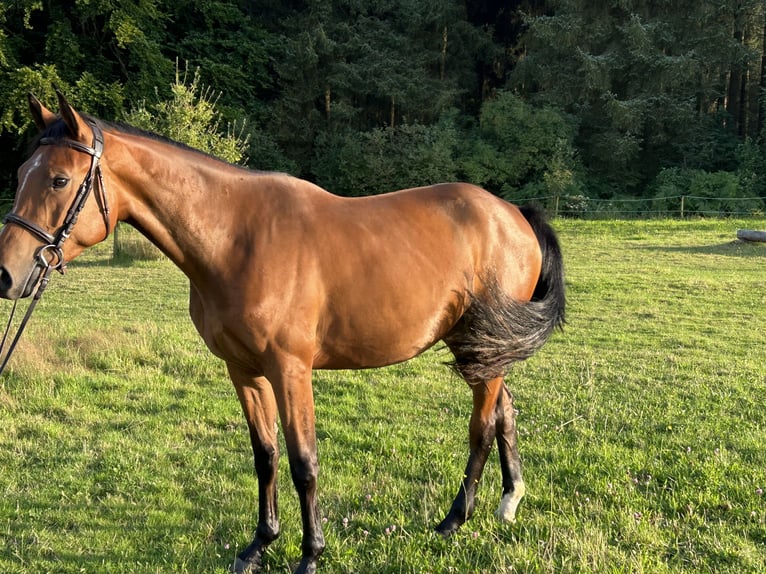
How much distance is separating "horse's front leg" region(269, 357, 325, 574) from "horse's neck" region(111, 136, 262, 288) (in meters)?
0.63

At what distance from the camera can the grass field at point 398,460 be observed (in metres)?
3.11

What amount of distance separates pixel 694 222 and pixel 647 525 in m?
19.6

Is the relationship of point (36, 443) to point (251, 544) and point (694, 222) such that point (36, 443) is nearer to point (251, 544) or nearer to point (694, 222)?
point (251, 544)

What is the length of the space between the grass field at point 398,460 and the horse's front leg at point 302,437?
0.17m

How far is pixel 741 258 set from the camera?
14203mm

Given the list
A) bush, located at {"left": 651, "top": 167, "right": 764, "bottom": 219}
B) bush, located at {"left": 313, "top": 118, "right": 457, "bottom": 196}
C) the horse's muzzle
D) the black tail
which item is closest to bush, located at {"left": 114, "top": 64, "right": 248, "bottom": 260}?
the black tail

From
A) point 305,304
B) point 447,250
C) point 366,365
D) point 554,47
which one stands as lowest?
point 366,365

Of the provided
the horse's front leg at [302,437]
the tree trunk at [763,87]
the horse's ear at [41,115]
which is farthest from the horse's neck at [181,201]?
the tree trunk at [763,87]

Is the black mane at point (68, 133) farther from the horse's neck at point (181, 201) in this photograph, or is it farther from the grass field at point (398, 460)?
the grass field at point (398, 460)

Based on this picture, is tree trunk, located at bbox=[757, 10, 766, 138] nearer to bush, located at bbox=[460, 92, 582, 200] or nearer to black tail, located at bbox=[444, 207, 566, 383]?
bush, located at bbox=[460, 92, 582, 200]

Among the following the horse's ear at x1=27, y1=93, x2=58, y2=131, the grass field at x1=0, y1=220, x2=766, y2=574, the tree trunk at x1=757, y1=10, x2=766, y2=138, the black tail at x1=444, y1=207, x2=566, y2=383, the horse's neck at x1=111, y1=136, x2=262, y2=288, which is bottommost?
the grass field at x1=0, y1=220, x2=766, y2=574

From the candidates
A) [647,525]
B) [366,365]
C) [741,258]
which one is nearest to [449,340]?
[366,365]

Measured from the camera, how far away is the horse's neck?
2666mm

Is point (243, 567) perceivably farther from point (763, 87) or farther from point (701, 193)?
point (763, 87)
